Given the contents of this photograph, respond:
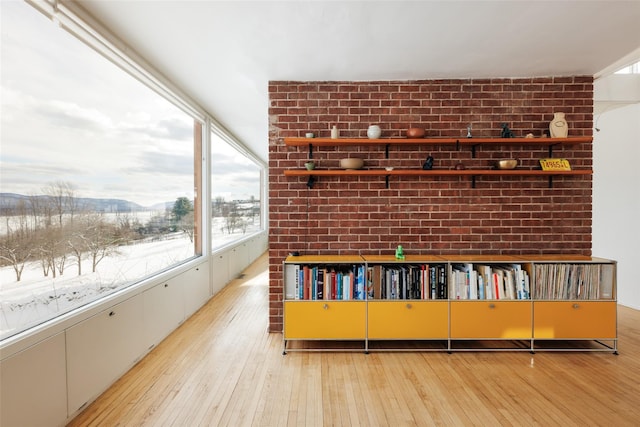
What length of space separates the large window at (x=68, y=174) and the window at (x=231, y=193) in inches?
67.4

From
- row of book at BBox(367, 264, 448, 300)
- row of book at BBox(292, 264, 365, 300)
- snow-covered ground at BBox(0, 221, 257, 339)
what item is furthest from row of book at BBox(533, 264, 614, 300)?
snow-covered ground at BBox(0, 221, 257, 339)

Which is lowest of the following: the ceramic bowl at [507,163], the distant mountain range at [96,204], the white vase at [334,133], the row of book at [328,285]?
the row of book at [328,285]

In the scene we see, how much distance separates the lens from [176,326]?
3.54 metres

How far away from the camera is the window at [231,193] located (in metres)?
5.11

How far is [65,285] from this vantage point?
214cm

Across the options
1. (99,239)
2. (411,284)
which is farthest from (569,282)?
(99,239)

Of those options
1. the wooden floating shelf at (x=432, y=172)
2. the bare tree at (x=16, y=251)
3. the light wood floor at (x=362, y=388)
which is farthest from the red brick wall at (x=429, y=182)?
the bare tree at (x=16, y=251)

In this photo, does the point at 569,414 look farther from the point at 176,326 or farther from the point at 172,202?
the point at 172,202

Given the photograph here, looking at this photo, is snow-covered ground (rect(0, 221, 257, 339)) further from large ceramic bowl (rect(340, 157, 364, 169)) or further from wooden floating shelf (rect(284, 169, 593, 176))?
large ceramic bowl (rect(340, 157, 364, 169))

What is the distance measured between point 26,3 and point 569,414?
4239 millimetres

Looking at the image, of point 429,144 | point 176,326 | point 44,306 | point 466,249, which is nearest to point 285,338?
point 176,326

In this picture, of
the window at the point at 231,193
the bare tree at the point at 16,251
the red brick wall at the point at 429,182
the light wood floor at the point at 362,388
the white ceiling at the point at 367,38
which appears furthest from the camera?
the window at the point at 231,193

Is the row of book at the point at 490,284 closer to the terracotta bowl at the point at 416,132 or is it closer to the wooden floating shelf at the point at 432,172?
the wooden floating shelf at the point at 432,172

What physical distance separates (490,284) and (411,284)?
741mm
